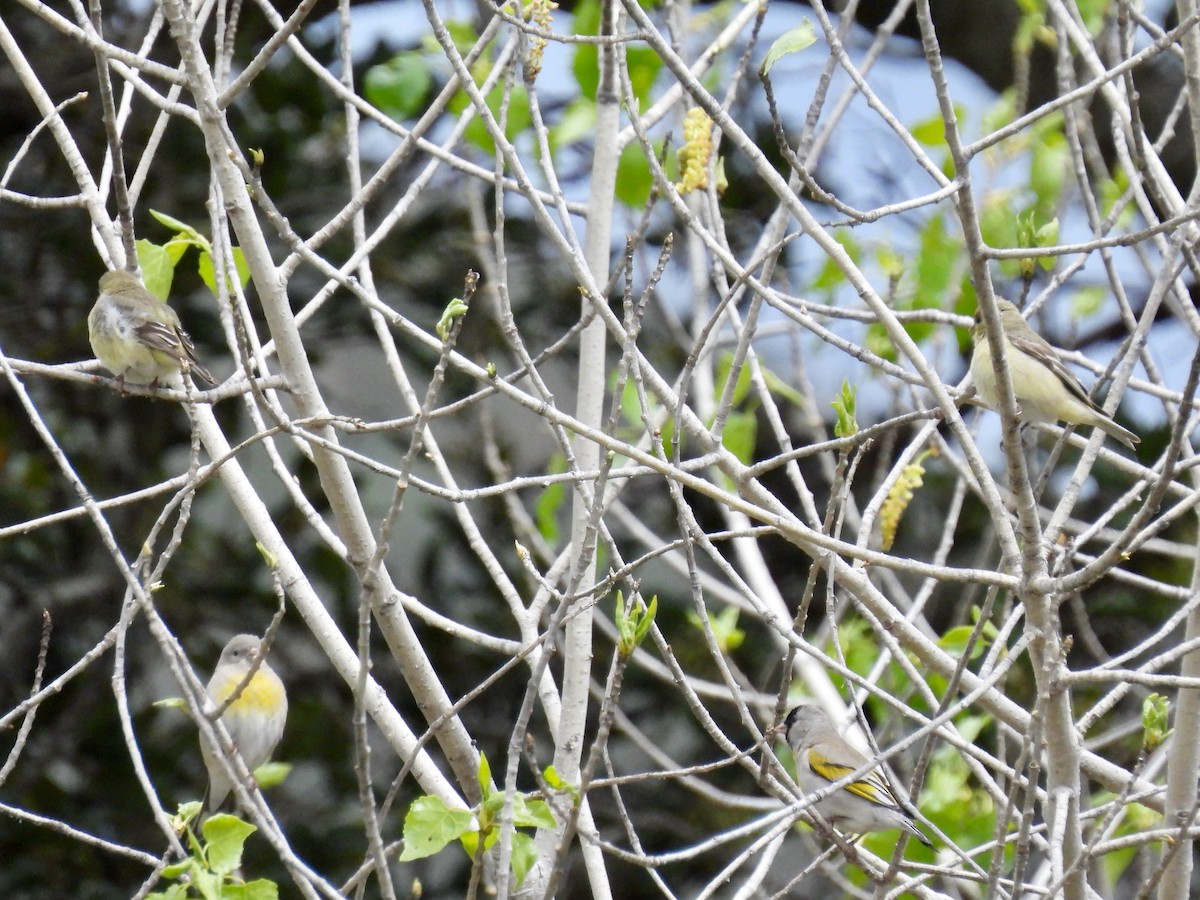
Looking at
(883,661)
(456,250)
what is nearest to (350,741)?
(456,250)

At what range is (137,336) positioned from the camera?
4.24 metres

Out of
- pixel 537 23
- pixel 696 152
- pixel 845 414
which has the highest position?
pixel 537 23

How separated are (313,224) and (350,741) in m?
2.33

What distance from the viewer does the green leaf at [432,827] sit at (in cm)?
212

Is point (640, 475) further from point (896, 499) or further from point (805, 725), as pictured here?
point (805, 725)

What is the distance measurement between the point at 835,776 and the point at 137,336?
8.23 feet

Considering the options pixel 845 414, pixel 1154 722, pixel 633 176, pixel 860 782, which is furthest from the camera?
pixel 633 176

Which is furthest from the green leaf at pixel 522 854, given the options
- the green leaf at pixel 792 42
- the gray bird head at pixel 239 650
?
the gray bird head at pixel 239 650

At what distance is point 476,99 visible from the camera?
2574mm

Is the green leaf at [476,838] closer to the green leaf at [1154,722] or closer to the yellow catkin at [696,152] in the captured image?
the green leaf at [1154,722]

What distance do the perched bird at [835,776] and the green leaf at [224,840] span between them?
187 centimetres

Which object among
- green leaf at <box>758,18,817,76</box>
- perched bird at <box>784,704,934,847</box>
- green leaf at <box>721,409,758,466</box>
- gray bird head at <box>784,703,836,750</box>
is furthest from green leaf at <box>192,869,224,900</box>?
gray bird head at <box>784,703,836,750</box>

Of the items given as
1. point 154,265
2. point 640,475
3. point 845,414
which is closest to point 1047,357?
point 640,475

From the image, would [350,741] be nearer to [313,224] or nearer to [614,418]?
[313,224]
